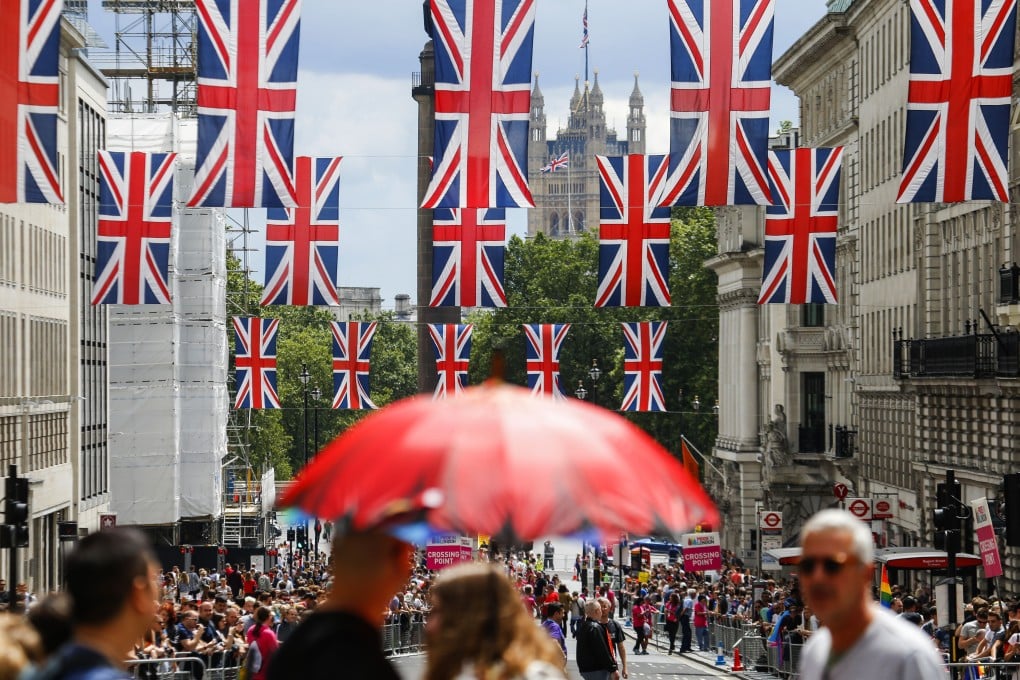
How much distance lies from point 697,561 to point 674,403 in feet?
187

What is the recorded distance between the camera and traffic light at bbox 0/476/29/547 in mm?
26750

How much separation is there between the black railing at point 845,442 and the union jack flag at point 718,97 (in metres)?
37.6

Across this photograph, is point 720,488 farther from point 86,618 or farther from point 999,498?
point 86,618

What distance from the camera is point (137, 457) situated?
66438 mm

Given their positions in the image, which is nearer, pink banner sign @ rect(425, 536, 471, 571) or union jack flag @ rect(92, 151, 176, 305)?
union jack flag @ rect(92, 151, 176, 305)

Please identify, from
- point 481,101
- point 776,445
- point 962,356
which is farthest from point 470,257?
point 776,445

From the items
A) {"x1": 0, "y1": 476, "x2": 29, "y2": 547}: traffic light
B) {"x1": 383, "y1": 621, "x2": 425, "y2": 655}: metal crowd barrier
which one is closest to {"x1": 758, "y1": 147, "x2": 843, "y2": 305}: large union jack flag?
{"x1": 383, "y1": 621, "x2": 425, "y2": 655}: metal crowd barrier

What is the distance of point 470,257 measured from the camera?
34.9 meters

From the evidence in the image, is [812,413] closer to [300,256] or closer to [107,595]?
[300,256]

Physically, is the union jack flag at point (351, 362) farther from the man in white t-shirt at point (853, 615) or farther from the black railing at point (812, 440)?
the man in white t-shirt at point (853, 615)

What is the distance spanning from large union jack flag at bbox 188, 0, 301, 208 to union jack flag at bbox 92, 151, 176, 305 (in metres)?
7.64

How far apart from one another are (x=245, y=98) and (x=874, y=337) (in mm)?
37489

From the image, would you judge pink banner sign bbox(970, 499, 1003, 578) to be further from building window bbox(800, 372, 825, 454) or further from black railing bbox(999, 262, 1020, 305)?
building window bbox(800, 372, 825, 454)

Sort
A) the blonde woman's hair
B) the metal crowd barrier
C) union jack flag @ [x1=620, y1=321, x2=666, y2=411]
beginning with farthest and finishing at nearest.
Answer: union jack flag @ [x1=620, y1=321, x2=666, y2=411], the metal crowd barrier, the blonde woman's hair
